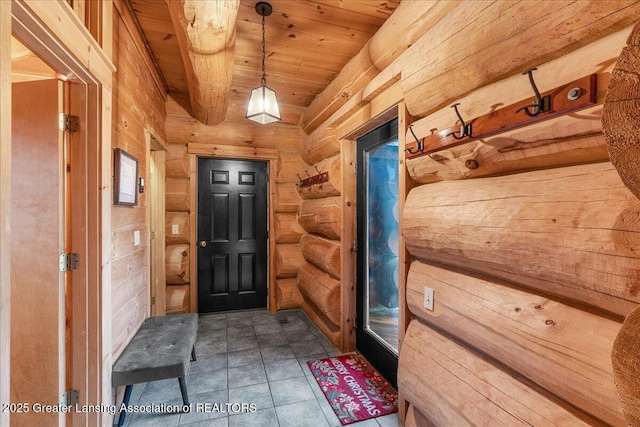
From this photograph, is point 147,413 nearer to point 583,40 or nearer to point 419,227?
point 419,227

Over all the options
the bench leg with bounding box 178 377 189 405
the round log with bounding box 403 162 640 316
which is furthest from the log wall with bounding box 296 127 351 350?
the round log with bounding box 403 162 640 316

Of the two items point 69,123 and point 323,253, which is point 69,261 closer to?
point 69,123

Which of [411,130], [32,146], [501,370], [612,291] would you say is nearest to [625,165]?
[612,291]

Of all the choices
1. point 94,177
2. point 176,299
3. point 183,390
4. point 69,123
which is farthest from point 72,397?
point 176,299

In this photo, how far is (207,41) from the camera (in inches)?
66.6

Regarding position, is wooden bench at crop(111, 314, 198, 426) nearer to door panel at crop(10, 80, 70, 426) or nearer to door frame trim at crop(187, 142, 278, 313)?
door panel at crop(10, 80, 70, 426)

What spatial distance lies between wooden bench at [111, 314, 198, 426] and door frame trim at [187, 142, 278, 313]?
3.95ft

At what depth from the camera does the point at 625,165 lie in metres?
0.39

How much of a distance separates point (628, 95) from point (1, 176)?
1.45 meters

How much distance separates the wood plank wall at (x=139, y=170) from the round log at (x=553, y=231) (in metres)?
2.05

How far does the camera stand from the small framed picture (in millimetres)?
1815

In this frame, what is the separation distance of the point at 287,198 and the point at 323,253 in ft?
3.92

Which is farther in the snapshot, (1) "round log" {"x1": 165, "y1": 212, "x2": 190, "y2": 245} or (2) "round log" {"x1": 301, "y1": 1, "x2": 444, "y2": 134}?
(1) "round log" {"x1": 165, "y1": 212, "x2": 190, "y2": 245}

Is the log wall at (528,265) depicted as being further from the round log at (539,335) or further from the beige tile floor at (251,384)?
the beige tile floor at (251,384)
